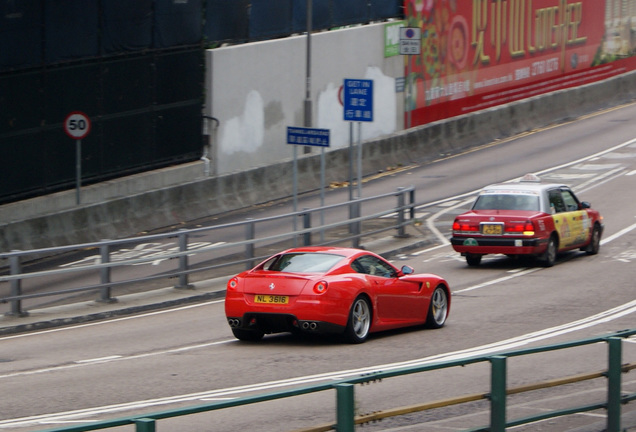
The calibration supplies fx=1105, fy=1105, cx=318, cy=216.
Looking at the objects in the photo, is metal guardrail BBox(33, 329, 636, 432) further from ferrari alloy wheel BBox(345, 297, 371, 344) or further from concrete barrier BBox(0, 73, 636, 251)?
concrete barrier BBox(0, 73, 636, 251)

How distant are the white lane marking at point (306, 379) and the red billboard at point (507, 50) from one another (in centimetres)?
2584

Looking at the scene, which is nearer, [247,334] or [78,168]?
[247,334]

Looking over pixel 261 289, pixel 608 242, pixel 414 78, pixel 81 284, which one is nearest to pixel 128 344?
pixel 261 289

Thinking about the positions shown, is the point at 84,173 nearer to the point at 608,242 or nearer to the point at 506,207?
the point at 506,207

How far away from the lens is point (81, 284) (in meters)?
18.7

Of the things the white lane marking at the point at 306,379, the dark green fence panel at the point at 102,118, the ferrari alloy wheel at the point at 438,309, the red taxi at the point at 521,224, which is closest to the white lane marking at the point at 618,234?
the red taxi at the point at 521,224

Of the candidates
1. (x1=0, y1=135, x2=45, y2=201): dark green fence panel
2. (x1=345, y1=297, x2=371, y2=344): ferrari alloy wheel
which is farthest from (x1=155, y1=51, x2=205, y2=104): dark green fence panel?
(x1=345, y1=297, x2=371, y2=344): ferrari alloy wheel

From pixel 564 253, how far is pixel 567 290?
5230 millimetres

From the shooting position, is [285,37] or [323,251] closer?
[323,251]

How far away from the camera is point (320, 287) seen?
542 inches

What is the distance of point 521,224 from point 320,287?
28.8 ft

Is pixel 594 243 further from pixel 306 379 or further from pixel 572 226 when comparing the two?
pixel 306 379

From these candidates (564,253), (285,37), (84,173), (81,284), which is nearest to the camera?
(81,284)

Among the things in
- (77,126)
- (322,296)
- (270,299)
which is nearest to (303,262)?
(270,299)
